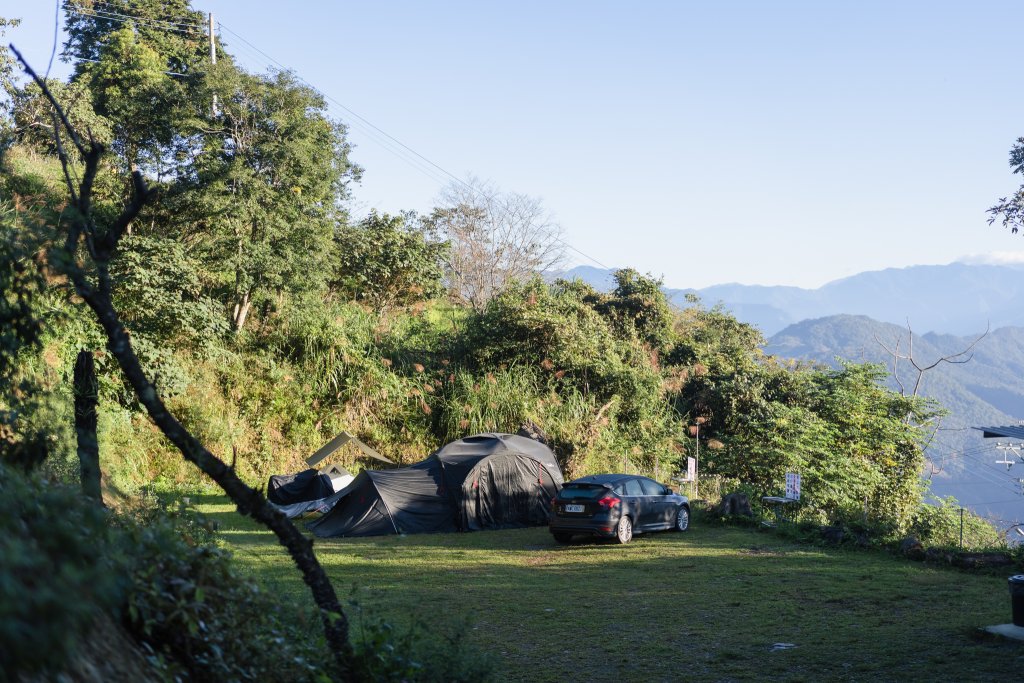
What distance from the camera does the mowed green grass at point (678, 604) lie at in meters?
7.70

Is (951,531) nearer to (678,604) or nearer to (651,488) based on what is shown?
(651,488)

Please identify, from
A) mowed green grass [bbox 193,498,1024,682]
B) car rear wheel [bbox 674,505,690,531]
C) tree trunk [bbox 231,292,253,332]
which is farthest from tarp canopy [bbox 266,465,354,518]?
car rear wheel [bbox 674,505,690,531]

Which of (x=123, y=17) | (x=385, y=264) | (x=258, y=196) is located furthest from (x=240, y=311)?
(x=123, y=17)

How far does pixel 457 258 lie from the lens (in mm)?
43219

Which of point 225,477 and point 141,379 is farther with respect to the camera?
point 225,477

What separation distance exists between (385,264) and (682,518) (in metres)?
16.5

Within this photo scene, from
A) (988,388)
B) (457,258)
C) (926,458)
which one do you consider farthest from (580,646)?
(988,388)

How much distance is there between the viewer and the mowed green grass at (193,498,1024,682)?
770 cm

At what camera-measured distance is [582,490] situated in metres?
15.7

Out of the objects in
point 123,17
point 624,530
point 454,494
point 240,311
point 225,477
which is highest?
point 123,17

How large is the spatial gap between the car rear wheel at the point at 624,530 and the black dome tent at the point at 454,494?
9.81 ft

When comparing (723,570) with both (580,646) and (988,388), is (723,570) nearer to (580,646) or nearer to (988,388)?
(580,646)

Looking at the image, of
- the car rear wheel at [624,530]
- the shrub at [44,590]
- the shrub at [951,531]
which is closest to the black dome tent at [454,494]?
the car rear wheel at [624,530]

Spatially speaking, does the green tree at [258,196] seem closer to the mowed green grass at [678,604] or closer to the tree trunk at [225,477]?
the mowed green grass at [678,604]
